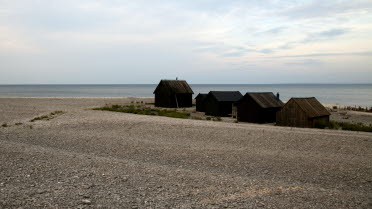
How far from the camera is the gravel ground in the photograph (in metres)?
9.95

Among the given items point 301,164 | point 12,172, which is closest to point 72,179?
point 12,172

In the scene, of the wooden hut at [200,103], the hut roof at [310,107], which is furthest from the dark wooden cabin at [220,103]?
the hut roof at [310,107]

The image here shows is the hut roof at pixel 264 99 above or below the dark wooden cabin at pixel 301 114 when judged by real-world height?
above

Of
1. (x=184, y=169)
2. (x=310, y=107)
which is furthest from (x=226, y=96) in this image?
(x=184, y=169)

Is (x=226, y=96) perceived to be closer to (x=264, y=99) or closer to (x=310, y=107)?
(x=264, y=99)

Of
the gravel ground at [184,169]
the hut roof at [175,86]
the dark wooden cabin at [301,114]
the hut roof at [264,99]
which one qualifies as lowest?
the gravel ground at [184,169]

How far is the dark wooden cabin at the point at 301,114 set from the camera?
90.5 feet

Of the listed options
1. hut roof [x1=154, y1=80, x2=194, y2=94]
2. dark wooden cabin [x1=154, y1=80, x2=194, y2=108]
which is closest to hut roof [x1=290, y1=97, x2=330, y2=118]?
dark wooden cabin [x1=154, y1=80, x2=194, y2=108]

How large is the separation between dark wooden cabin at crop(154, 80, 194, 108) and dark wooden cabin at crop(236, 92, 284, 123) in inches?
671

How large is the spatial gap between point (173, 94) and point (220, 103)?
473 inches

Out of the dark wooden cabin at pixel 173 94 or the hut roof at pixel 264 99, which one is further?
the dark wooden cabin at pixel 173 94

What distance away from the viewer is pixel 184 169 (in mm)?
13508

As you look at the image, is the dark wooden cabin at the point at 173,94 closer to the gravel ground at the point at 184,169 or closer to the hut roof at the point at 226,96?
the hut roof at the point at 226,96

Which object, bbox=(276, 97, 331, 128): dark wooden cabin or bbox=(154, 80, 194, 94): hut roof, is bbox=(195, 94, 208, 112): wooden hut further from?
bbox=(276, 97, 331, 128): dark wooden cabin
